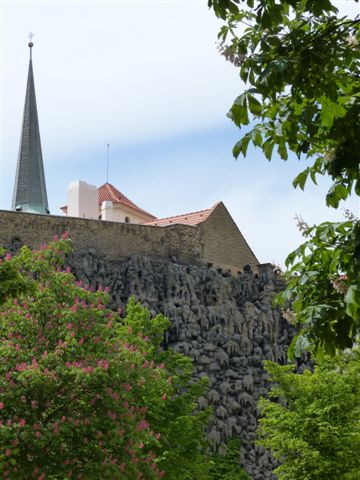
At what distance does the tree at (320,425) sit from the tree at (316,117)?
586 inches

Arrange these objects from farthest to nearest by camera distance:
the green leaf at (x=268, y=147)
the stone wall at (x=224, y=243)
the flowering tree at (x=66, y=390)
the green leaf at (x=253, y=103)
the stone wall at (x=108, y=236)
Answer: the stone wall at (x=224, y=243) → the stone wall at (x=108, y=236) → the flowering tree at (x=66, y=390) → the green leaf at (x=268, y=147) → the green leaf at (x=253, y=103)

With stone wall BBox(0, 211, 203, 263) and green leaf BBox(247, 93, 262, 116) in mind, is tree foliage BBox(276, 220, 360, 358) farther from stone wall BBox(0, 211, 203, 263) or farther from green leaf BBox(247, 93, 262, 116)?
stone wall BBox(0, 211, 203, 263)

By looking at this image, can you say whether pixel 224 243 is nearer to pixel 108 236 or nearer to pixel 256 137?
pixel 108 236

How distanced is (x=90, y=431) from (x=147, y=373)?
5.49ft

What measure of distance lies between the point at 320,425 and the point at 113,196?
1037 inches

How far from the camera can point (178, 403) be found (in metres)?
21.6

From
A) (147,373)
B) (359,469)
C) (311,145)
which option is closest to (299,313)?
(311,145)

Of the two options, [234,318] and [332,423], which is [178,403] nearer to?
[332,423]

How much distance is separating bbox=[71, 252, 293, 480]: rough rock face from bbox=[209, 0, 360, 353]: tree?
24.0 metres

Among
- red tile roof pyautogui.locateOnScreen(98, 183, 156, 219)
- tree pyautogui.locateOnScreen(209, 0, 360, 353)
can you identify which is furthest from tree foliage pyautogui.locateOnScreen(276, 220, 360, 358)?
red tile roof pyautogui.locateOnScreen(98, 183, 156, 219)

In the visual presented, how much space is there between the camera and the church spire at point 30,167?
40688 mm

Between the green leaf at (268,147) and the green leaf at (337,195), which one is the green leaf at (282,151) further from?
the green leaf at (337,195)

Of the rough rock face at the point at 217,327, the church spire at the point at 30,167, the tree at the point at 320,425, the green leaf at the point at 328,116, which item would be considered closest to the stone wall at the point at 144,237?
the rough rock face at the point at 217,327

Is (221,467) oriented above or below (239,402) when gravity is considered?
below
